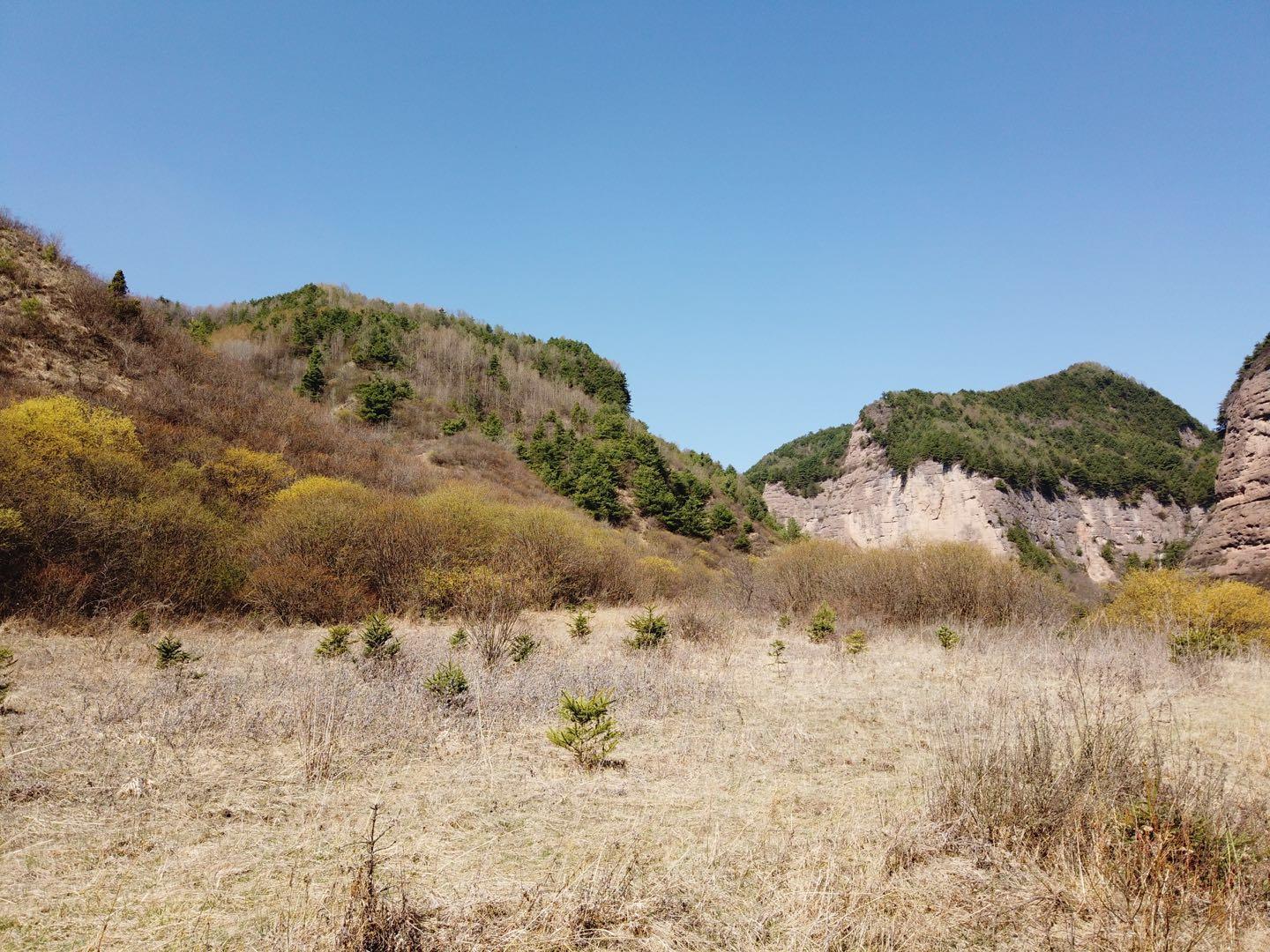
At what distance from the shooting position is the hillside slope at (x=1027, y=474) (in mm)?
45500

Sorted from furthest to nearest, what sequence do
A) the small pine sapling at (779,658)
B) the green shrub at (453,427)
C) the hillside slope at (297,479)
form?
the green shrub at (453,427) < the hillside slope at (297,479) < the small pine sapling at (779,658)

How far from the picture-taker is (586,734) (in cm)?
528

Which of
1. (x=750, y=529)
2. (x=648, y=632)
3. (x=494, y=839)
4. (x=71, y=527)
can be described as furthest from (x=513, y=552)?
(x=750, y=529)

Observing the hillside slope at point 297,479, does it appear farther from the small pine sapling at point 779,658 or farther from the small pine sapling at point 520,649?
the small pine sapling at point 779,658

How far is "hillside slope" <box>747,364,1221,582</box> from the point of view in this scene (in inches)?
1791

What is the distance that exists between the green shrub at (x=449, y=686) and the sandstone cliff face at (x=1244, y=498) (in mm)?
24509

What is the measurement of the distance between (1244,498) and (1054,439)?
4150cm

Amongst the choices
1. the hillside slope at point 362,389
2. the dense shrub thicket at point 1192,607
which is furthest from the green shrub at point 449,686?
the hillside slope at point 362,389

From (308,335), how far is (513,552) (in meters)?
43.0

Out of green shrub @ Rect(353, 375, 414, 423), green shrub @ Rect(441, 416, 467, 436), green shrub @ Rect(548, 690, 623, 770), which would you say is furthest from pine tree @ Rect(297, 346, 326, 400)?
green shrub @ Rect(548, 690, 623, 770)

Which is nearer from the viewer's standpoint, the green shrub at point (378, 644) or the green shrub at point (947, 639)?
the green shrub at point (378, 644)

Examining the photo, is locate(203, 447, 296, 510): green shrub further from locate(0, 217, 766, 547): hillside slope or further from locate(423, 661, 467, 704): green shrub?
locate(423, 661, 467, 704): green shrub

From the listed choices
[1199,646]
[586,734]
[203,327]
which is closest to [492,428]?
[203,327]

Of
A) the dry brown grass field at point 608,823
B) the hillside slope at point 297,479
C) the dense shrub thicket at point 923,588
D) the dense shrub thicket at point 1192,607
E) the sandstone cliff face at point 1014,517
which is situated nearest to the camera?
the dry brown grass field at point 608,823
